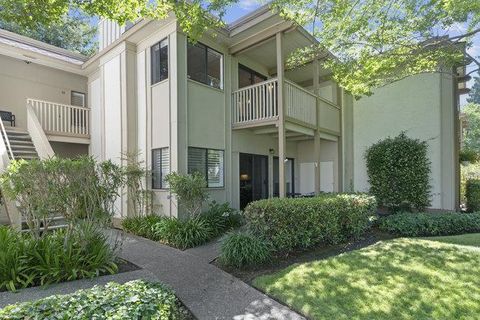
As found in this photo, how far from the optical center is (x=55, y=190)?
18.9 ft

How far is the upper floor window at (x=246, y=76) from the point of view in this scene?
1228 cm

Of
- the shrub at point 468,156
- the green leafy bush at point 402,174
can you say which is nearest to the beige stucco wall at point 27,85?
the green leafy bush at point 402,174

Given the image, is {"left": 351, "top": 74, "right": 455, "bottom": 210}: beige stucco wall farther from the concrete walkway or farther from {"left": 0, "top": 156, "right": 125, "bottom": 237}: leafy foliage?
{"left": 0, "top": 156, "right": 125, "bottom": 237}: leafy foliage

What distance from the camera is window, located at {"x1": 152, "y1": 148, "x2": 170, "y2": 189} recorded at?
10091 millimetres

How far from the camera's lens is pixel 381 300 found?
178 inches

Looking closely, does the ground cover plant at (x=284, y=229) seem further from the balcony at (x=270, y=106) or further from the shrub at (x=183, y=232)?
the balcony at (x=270, y=106)

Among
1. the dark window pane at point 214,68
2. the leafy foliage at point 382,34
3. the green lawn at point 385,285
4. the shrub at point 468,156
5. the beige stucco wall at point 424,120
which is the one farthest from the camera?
the shrub at point 468,156

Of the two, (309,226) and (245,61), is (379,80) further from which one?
(309,226)

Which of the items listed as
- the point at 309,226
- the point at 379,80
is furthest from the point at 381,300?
the point at 379,80

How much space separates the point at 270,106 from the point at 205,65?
9.11 feet

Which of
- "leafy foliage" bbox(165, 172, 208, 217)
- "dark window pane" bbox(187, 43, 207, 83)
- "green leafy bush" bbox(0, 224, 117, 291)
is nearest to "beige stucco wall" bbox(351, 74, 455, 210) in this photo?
"dark window pane" bbox(187, 43, 207, 83)

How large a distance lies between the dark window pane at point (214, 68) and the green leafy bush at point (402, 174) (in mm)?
7252

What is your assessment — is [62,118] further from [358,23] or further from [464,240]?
[464,240]

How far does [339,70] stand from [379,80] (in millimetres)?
1811
